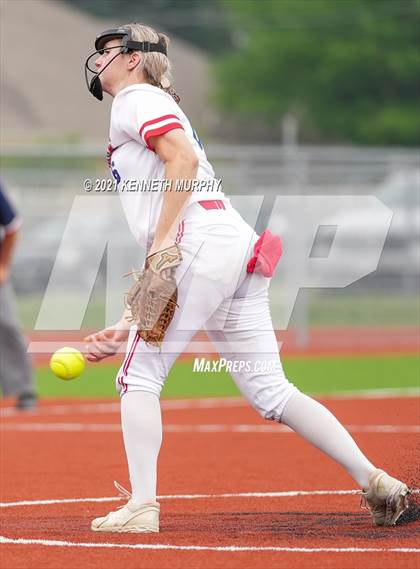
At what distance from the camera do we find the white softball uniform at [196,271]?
625 centimetres

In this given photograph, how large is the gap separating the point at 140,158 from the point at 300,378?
9689 millimetres

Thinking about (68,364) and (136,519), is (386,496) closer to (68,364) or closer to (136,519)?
(136,519)

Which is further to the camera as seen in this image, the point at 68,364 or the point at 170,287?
the point at 68,364

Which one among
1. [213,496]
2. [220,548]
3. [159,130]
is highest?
[159,130]

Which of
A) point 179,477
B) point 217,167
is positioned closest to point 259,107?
point 217,167

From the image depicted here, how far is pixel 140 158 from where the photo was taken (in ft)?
20.7

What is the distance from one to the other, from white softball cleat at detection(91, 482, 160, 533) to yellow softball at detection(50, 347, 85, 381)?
82cm

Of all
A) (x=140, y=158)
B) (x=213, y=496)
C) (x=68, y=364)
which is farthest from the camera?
(x=213, y=496)

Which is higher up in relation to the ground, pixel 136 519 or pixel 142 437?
pixel 142 437

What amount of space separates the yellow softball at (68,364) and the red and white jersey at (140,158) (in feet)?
2.48

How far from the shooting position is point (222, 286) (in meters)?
6.31

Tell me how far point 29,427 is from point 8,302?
1680mm

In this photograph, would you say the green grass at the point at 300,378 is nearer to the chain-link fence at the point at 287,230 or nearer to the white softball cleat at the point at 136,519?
the chain-link fence at the point at 287,230

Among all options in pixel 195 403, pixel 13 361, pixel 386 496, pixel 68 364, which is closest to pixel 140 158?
pixel 68 364
